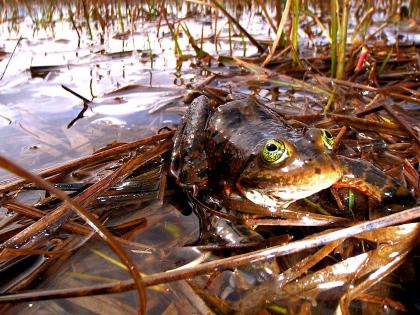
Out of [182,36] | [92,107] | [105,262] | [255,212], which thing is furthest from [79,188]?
[182,36]

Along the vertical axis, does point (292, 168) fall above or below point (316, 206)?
above

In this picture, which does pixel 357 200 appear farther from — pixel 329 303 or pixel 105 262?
pixel 105 262

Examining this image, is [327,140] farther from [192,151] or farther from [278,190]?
[192,151]

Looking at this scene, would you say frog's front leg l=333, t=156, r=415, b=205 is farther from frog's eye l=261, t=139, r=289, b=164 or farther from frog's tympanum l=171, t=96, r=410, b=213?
frog's eye l=261, t=139, r=289, b=164

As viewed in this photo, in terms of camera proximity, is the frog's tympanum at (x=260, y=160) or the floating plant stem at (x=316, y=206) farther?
the floating plant stem at (x=316, y=206)

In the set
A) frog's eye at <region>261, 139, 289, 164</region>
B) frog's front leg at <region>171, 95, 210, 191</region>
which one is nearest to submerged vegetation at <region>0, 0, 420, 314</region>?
frog's front leg at <region>171, 95, 210, 191</region>

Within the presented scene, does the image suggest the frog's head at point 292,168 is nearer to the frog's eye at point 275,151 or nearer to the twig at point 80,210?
the frog's eye at point 275,151

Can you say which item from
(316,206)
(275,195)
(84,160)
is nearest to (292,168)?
(275,195)

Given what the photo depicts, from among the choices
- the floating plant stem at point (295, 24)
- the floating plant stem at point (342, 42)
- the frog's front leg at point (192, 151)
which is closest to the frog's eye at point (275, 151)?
A: the frog's front leg at point (192, 151)
